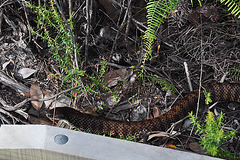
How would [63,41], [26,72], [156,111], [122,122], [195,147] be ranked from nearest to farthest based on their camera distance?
[195,147] < [63,41] < [122,122] < [156,111] < [26,72]

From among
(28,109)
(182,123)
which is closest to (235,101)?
(182,123)

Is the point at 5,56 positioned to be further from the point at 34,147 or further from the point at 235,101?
the point at 235,101

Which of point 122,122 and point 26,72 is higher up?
point 26,72

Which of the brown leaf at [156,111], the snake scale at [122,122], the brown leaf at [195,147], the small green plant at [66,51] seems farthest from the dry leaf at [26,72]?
the brown leaf at [195,147]

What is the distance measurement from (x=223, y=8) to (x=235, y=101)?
1.60 m

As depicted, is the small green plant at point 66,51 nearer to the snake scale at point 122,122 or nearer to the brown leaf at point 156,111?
the snake scale at point 122,122

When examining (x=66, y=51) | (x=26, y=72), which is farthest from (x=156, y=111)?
(x=26, y=72)

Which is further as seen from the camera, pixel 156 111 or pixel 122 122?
pixel 156 111

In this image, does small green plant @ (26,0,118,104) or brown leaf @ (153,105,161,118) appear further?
brown leaf @ (153,105,161,118)

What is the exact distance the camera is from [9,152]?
1981mm

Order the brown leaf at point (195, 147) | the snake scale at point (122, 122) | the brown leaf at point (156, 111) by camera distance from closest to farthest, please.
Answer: the brown leaf at point (195, 147) < the snake scale at point (122, 122) < the brown leaf at point (156, 111)

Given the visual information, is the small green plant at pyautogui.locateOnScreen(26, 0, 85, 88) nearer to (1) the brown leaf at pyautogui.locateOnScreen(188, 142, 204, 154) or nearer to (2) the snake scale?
(2) the snake scale

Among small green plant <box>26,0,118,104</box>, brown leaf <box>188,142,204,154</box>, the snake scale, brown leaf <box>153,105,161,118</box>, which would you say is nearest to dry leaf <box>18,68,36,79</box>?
small green plant <box>26,0,118,104</box>

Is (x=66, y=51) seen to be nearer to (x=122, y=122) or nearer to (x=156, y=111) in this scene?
(x=122, y=122)
